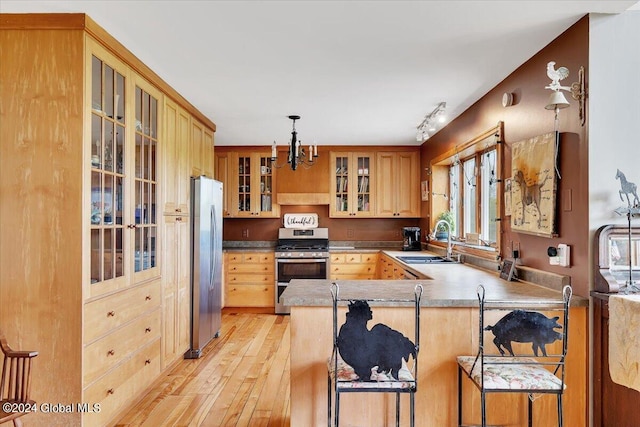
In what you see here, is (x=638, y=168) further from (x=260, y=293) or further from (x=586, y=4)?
(x=260, y=293)

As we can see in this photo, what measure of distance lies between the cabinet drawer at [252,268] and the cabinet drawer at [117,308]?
103 inches

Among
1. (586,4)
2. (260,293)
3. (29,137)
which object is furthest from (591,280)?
(260,293)

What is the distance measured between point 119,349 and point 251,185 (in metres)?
3.74

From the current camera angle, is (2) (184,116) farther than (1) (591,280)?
Yes

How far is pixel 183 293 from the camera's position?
3.77m

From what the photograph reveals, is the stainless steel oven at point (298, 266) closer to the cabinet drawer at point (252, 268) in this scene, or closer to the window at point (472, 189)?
the cabinet drawer at point (252, 268)

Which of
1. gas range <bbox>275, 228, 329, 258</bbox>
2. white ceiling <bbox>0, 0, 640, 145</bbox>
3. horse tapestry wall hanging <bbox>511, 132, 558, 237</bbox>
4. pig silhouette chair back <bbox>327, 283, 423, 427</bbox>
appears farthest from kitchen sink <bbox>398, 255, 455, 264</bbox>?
pig silhouette chair back <bbox>327, 283, 423, 427</bbox>

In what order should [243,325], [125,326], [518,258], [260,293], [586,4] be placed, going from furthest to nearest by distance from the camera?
1. [260,293]
2. [243,325]
3. [518,258]
4. [125,326]
5. [586,4]

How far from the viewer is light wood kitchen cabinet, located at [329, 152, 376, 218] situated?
6082mm

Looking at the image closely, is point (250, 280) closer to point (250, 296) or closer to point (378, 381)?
point (250, 296)

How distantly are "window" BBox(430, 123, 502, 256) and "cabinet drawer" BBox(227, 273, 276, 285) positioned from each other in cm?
237

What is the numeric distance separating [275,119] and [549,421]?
11.5 feet

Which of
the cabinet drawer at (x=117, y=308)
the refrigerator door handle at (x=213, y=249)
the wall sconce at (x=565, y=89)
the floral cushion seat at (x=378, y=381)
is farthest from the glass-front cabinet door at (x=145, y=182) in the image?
the wall sconce at (x=565, y=89)

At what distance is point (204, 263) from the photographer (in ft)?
13.5
